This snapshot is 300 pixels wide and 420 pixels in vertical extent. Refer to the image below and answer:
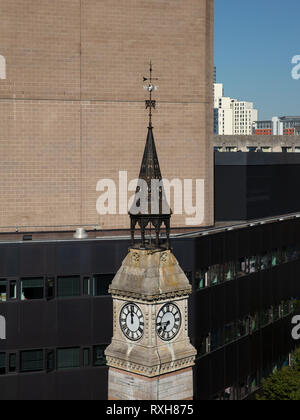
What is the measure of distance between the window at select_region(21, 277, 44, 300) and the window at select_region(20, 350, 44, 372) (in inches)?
118

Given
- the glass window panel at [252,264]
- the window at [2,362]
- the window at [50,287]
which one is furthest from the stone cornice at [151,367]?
the glass window panel at [252,264]

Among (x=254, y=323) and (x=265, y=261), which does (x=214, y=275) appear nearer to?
(x=254, y=323)

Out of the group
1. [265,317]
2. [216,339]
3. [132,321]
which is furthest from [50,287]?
[265,317]

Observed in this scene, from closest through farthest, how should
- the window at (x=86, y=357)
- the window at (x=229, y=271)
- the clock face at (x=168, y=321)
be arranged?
1. the clock face at (x=168, y=321)
2. the window at (x=86, y=357)
3. the window at (x=229, y=271)

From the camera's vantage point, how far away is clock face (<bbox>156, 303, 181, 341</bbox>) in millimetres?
33688

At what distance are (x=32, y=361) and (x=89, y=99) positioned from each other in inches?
682

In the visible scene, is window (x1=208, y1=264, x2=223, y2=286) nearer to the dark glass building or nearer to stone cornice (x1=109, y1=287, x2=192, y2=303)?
the dark glass building

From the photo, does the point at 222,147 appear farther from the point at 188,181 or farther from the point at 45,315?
the point at 45,315

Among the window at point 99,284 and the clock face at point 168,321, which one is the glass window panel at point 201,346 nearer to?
the window at point 99,284

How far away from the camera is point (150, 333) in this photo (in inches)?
1310

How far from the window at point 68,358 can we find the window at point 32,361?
102cm

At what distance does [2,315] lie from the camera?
147ft

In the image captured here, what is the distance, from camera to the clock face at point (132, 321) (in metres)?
33.8

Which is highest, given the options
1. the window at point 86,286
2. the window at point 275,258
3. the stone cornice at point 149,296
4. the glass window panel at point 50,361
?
the stone cornice at point 149,296
